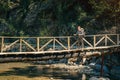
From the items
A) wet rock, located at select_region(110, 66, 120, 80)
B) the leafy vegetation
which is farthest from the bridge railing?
wet rock, located at select_region(110, 66, 120, 80)

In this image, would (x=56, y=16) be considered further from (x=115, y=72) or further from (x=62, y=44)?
(x=115, y=72)

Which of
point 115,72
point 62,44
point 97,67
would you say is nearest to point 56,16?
point 97,67

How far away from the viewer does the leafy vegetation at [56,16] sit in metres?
38.7

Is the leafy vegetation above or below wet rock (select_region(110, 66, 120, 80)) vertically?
above

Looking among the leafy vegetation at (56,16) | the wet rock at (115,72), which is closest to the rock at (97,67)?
the wet rock at (115,72)

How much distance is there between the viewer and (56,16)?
4803cm

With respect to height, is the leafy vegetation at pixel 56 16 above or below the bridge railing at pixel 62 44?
above

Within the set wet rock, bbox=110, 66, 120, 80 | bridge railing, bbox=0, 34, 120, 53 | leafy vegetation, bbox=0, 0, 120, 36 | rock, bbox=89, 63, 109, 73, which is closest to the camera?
bridge railing, bbox=0, 34, 120, 53

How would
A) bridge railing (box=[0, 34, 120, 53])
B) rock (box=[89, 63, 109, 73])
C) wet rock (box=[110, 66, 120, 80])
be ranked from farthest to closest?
rock (box=[89, 63, 109, 73]) < wet rock (box=[110, 66, 120, 80]) < bridge railing (box=[0, 34, 120, 53])

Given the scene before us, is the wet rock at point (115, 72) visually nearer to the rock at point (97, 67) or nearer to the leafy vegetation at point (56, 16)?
the rock at point (97, 67)

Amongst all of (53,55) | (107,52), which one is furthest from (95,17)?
(53,55)

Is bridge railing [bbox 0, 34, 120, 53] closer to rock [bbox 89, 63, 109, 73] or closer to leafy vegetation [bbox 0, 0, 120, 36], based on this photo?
leafy vegetation [bbox 0, 0, 120, 36]

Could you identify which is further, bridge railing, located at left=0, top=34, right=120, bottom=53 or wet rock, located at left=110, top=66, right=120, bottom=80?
wet rock, located at left=110, top=66, right=120, bottom=80

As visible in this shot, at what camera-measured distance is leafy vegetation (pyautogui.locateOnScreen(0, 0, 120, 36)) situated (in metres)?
38.7
